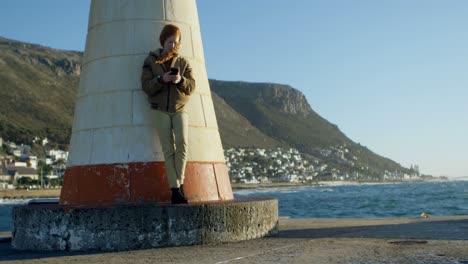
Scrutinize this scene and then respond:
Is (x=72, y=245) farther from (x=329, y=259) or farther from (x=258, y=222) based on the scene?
(x=329, y=259)

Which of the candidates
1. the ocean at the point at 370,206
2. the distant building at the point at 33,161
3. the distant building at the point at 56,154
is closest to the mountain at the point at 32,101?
the distant building at the point at 33,161

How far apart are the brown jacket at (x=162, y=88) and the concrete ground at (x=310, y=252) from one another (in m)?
1.86

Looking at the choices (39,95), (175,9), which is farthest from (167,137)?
(39,95)

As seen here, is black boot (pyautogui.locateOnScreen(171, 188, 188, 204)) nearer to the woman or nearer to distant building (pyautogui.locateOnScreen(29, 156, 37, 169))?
Answer: the woman

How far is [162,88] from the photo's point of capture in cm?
802

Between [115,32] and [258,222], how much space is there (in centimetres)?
319

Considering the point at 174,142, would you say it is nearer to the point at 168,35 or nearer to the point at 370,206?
the point at 168,35

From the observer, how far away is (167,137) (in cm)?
796

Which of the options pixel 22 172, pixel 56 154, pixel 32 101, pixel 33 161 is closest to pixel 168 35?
pixel 32 101

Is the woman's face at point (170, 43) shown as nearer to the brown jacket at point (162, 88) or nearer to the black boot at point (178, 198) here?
the brown jacket at point (162, 88)

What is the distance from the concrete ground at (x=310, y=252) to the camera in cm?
606

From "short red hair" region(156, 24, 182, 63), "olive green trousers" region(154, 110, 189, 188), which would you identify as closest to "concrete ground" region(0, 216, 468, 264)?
"olive green trousers" region(154, 110, 189, 188)

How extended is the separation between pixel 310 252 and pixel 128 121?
3051 mm

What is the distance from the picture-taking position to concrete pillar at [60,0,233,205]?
8.06m
